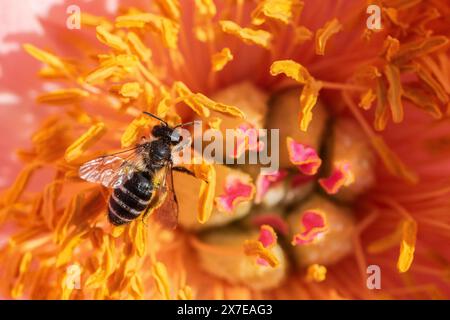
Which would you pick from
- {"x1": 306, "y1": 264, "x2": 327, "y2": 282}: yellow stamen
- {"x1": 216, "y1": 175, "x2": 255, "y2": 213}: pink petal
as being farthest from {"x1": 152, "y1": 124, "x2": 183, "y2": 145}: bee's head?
{"x1": 306, "y1": 264, "x2": 327, "y2": 282}: yellow stamen

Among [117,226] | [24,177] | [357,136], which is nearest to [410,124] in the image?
[357,136]

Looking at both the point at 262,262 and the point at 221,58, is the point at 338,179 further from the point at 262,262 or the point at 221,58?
the point at 221,58

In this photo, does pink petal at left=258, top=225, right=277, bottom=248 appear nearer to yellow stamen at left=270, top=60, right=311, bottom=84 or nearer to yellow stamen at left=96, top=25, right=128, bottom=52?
yellow stamen at left=270, top=60, right=311, bottom=84

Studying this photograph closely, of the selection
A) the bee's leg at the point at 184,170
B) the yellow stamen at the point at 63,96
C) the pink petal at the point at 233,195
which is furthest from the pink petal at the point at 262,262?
the yellow stamen at the point at 63,96

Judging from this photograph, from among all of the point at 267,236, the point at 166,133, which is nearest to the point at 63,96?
the point at 166,133

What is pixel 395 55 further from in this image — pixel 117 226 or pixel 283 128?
pixel 117 226

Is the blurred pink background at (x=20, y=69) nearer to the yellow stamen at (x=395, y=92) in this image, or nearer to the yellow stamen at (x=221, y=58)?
the yellow stamen at (x=221, y=58)
